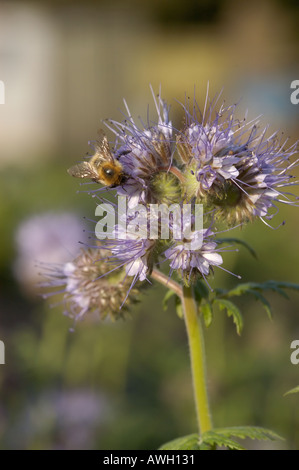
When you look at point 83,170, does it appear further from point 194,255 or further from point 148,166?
point 194,255

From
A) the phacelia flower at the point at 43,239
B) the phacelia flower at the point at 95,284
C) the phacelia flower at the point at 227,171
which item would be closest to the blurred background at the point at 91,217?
the phacelia flower at the point at 43,239

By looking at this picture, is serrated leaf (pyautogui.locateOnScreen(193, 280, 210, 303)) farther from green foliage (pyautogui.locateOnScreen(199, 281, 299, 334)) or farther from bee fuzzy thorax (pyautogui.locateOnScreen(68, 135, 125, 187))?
bee fuzzy thorax (pyautogui.locateOnScreen(68, 135, 125, 187))

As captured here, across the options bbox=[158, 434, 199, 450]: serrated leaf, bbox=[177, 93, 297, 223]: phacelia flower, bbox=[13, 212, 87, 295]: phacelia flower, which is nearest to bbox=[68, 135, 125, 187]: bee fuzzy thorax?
bbox=[177, 93, 297, 223]: phacelia flower

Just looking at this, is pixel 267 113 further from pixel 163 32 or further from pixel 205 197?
pixel 205 197

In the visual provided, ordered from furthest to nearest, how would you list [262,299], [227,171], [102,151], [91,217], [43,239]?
[91,217], [43,239], [102,151], [262,299], [227,171]

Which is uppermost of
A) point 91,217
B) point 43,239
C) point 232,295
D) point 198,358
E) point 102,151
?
point 91,217

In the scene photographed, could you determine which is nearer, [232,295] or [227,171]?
[227,171]

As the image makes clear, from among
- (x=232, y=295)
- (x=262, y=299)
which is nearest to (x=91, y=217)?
(x=232, y=295)
